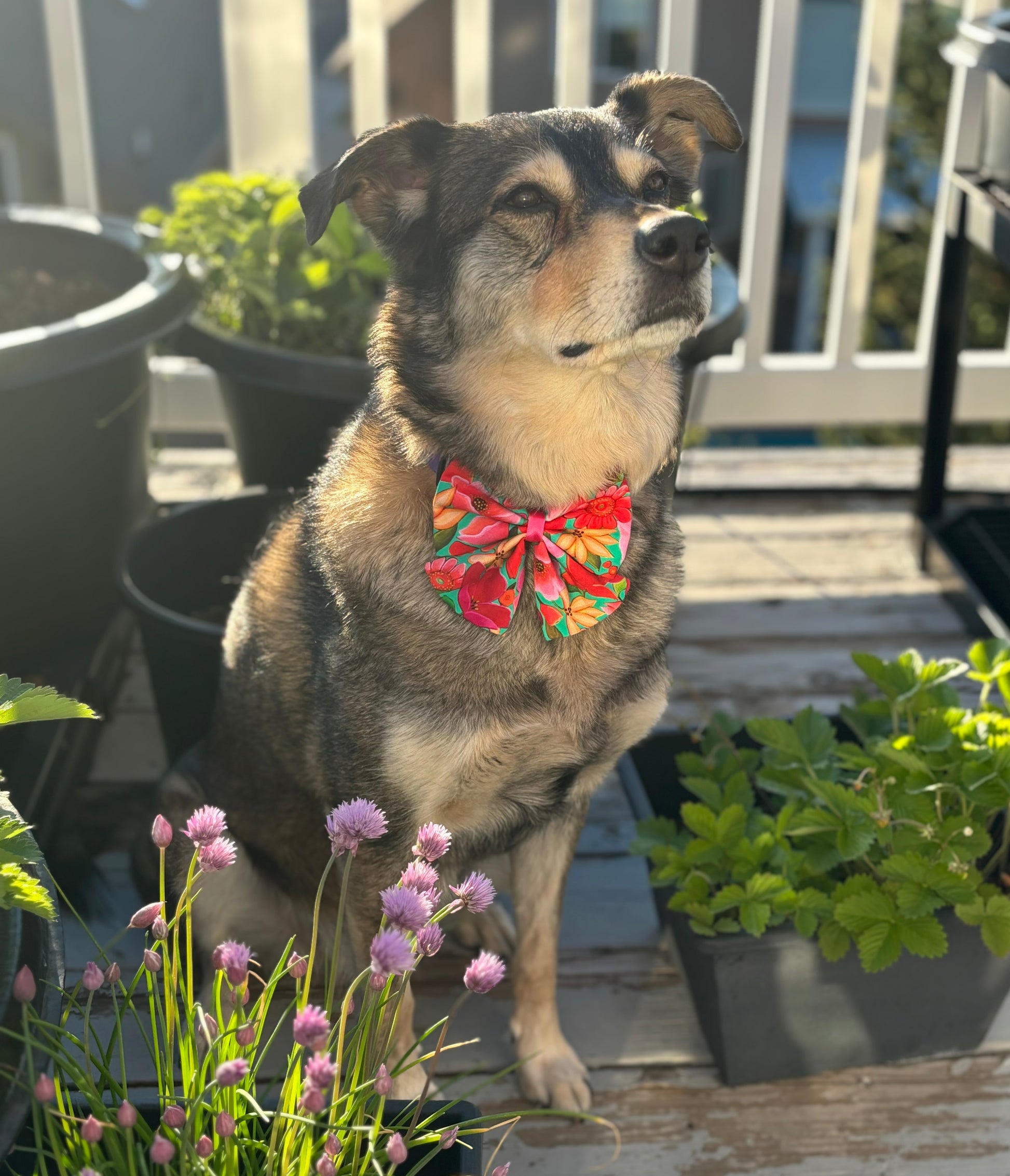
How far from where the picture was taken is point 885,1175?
6.37 feet

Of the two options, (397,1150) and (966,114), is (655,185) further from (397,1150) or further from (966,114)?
(966,114)

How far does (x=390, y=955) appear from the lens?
3.61ft

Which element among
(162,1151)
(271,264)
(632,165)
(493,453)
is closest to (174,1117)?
(162,1151)

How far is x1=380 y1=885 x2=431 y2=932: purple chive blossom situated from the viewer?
1151mm

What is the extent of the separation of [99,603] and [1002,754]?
210 centimetres

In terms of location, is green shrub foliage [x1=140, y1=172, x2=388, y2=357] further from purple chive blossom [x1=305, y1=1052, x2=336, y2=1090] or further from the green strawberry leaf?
purple chive blossom [x1=305, y1=1052, x2=336, y2=1090]

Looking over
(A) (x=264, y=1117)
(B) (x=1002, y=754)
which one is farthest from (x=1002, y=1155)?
(A) (x=264, y=1117)

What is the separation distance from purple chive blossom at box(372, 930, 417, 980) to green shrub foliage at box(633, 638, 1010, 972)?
933 millimetres

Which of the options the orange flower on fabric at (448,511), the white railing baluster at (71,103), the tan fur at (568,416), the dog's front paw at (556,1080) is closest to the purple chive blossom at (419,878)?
the orange flower on fabric at (448,511)

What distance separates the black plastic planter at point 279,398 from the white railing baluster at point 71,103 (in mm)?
1018

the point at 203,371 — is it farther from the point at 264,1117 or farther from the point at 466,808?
the point at 264,1117

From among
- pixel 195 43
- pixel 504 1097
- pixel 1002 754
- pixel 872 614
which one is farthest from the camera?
pixel 195 43

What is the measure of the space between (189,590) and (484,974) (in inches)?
75.6

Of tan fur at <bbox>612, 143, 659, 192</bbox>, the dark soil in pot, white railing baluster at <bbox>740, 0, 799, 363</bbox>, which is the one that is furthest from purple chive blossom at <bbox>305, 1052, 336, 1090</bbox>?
white railing baluster at <bbox>740, 0, 799, 363</bbox>
